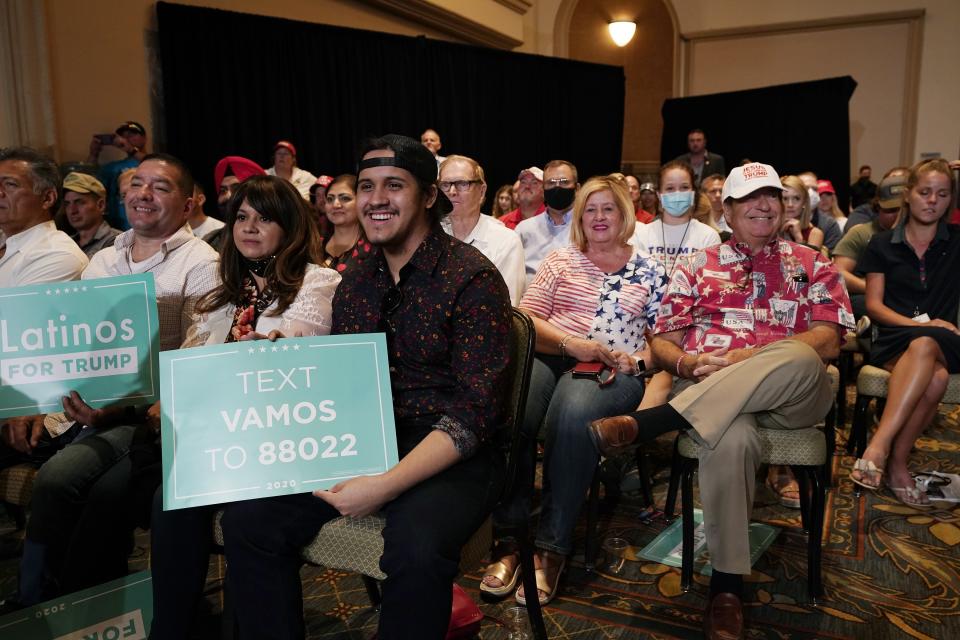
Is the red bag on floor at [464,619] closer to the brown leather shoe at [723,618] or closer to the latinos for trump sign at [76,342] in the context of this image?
the brown leather shoe at [723,618]

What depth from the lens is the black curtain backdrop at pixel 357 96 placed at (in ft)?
20.1

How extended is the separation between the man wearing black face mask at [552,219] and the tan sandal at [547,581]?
1926 mm

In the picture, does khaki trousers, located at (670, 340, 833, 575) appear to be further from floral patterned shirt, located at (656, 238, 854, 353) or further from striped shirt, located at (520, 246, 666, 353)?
striped shirt, located at (520, 246, 666, 353)

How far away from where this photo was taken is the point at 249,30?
648 cm

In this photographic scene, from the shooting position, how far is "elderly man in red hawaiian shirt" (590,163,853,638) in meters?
2.19

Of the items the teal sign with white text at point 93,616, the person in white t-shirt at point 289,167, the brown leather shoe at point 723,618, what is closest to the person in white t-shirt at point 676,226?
the brown leather shoe at point 723,618

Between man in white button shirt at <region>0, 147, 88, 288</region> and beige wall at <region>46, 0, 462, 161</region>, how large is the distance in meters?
3.00

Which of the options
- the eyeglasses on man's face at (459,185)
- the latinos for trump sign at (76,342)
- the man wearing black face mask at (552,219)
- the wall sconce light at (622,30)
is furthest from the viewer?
the wall sconce light at (622,30)

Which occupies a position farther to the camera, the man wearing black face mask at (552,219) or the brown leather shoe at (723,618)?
the man wearing black face mask at (552,219)

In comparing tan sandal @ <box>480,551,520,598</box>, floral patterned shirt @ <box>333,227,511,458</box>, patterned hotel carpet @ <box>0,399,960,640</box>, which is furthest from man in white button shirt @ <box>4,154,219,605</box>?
tan sandal @ <box>480,551,520,598</box>

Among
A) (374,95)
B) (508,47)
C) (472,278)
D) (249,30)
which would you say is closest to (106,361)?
(472,278)

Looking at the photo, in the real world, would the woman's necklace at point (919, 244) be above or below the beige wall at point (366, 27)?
below

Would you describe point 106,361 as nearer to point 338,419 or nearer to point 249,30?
point 338,419

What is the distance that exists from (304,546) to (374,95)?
6.90 meters
